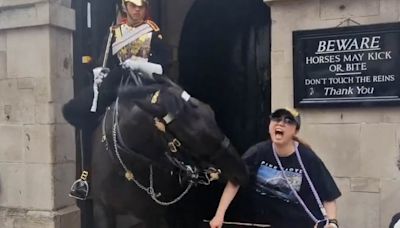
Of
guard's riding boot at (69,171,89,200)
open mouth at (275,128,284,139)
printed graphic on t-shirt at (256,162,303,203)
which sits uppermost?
open mouth at (275,128,284,139)

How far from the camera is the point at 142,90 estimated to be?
3320 millimetres

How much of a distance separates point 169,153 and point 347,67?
1747 millimetres

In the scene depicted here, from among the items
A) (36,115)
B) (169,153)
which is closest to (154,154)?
(169,153)

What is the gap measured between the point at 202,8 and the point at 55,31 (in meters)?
1.64

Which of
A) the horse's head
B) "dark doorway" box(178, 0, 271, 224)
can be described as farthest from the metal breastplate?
"dark doorway" box(178, 0, 271, 224)

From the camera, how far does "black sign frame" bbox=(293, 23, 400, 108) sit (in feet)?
13.2

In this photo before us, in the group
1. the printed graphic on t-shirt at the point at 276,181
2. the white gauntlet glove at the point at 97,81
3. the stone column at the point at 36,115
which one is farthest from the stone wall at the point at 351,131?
the stone column at the point at 36,115

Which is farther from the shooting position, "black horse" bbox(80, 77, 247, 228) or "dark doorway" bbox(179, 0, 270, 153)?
"dark doorway" bbox(179, 0, 270, 153)

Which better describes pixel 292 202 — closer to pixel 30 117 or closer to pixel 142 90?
pixel 142 90

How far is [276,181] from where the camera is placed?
11.0ft

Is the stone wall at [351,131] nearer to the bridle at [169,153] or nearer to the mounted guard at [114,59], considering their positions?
the mounted guard at [114,59]

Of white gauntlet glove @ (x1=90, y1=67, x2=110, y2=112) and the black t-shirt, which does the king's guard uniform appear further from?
the black t-shirt

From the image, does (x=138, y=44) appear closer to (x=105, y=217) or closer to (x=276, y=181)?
(x=105, y=217)

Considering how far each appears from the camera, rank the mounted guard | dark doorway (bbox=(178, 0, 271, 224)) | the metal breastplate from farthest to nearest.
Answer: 1. dark doorway (bbox=(178, 0, 271, 224))
2. the metal breastplate
3. the mounted guard
